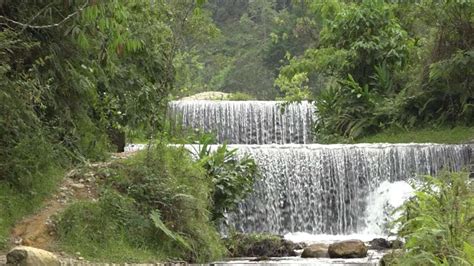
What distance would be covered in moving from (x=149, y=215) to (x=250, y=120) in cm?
1517

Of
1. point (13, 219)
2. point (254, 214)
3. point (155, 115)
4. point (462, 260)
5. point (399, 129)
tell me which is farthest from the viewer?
point (399, 129)

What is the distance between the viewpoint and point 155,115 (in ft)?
42.8

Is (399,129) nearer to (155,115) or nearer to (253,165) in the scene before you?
(253,165)

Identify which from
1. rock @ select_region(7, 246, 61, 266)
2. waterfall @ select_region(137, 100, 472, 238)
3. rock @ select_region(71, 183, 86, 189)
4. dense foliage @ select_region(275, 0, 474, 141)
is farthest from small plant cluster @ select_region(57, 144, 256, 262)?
dense foliage @ select_region(275, 0, 474, 141)

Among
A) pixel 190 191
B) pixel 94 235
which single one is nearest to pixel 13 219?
pixel 94 235

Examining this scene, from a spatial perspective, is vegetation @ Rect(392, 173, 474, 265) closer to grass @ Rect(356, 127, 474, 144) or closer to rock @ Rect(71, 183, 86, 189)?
rock @ Rect(71, 183, 86, 189)

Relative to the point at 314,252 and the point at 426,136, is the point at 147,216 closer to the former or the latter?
the point at 314,252

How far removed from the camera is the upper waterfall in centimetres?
2492

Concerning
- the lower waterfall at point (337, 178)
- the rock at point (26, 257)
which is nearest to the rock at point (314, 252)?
the lower waterfall at point (337, 178)

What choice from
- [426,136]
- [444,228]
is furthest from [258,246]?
[426,136]

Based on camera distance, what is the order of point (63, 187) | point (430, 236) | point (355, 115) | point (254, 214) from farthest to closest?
point (355, 115) < point (254, 214) < point (63, 187) < point (430, 236)

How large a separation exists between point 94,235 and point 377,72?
45.7 feet

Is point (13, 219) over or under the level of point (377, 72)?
under

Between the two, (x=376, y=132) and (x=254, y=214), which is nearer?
(x=254, y=214)
